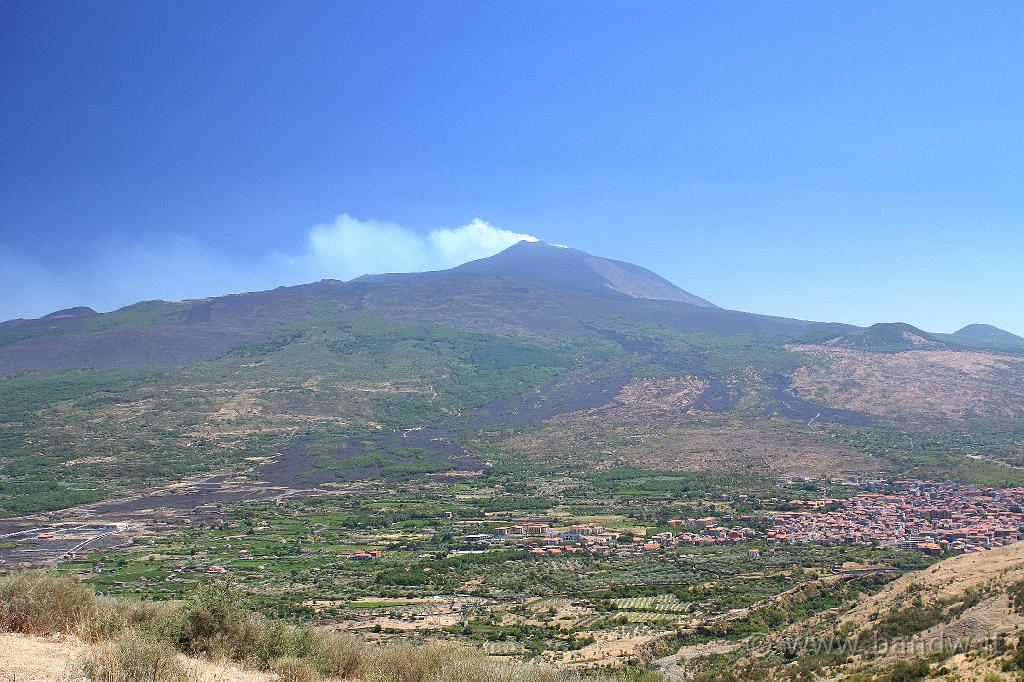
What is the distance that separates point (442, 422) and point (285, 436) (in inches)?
881

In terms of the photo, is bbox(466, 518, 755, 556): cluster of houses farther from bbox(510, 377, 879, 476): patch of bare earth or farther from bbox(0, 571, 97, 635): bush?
bbox(0, 571, 97, 635): bush

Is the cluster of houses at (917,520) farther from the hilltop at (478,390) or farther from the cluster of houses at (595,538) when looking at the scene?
the hilltop at (478,390)

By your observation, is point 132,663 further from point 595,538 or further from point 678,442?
point 678,442

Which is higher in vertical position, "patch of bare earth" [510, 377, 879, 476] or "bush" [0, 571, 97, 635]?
"bush" [0, 571, 97, 635]

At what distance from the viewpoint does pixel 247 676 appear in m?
9.59

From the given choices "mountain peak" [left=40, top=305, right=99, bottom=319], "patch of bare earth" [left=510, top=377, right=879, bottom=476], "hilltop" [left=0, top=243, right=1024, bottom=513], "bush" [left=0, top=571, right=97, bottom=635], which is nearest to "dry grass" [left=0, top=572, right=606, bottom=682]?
"bush" [left=0, top=571, right=97, bottom=635]

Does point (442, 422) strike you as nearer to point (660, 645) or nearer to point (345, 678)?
point (660, 645)

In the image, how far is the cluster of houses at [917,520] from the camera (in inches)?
1478

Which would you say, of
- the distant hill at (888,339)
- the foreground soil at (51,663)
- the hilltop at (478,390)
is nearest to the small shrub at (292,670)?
the foreground soil at (51,663)

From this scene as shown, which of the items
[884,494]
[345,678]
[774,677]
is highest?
[345,678]

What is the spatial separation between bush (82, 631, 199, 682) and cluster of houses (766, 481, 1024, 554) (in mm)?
36439

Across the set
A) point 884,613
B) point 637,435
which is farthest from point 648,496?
point 884,613

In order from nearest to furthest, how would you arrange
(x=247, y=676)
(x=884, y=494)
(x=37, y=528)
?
(x=247, y=676) < (x=37, y=528) < (x=884, y=494)

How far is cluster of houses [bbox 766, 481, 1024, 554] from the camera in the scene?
1478 inches
